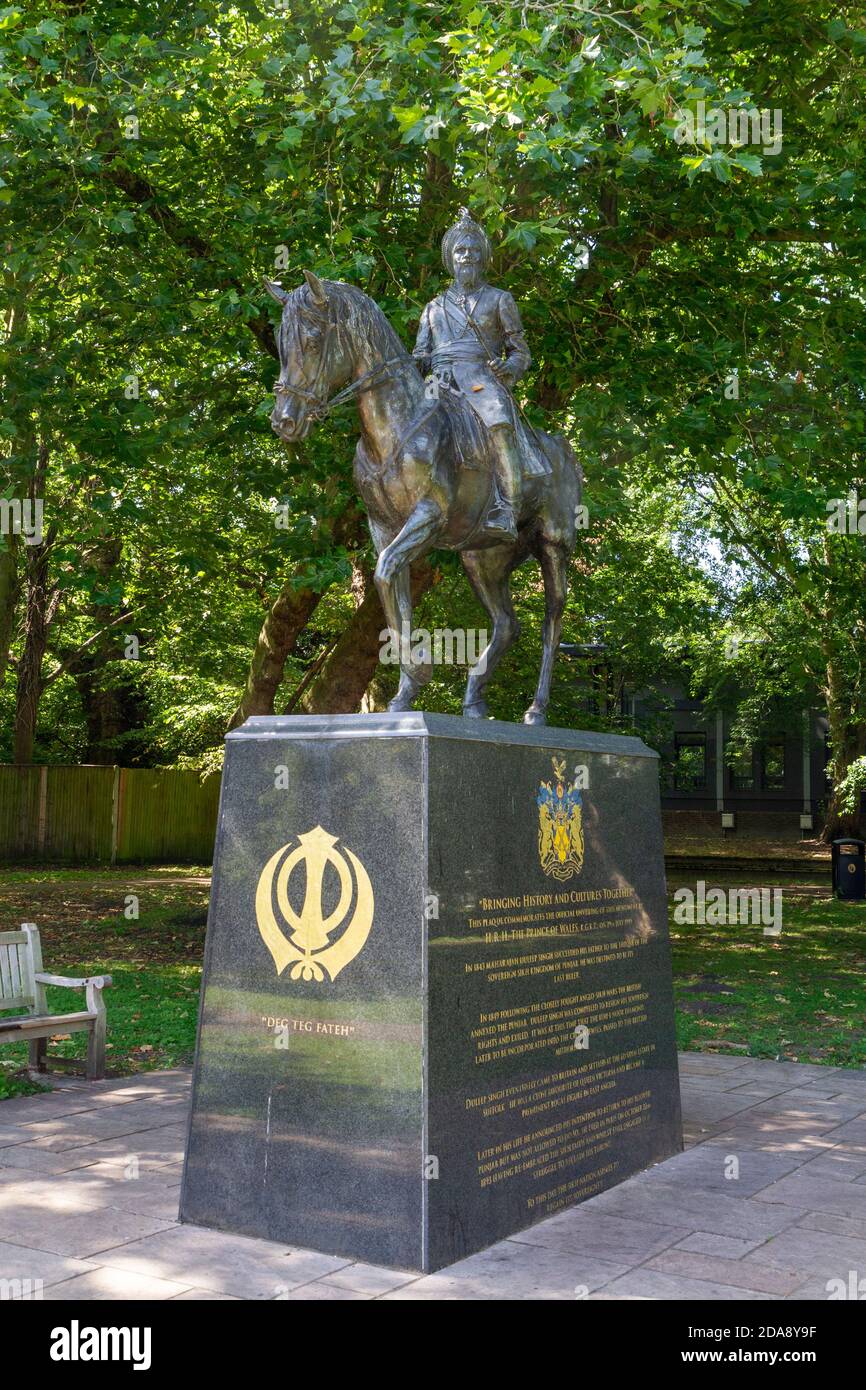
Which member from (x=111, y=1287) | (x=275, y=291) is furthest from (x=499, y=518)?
(x=111, y=1287)

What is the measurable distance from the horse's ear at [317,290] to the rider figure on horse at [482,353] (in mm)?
965

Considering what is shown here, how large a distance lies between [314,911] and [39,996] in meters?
4.04

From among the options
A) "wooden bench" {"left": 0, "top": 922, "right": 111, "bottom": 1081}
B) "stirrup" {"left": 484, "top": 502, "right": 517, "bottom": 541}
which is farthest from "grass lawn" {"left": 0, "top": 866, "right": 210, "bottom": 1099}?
"stirrup" {"left": 484, "top": 502, "right": 517, "bottom": 541}

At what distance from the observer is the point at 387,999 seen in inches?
227

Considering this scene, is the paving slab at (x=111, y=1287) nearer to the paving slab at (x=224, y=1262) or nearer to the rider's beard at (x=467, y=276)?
the paving slab at (x=224, y=1262)

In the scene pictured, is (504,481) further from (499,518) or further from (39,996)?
(39,996)

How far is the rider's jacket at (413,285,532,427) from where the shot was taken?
743cm

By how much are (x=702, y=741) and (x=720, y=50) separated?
39.7m

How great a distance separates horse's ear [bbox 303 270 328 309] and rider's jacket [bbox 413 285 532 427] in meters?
0.99

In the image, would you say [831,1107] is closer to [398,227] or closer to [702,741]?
[398,227]

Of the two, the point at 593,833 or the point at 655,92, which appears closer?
the point at 593,833

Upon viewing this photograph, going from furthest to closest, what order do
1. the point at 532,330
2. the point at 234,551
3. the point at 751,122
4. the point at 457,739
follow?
the point at 234,551 < the point at 532,330 < the point at 751,122 < the point at 457,739

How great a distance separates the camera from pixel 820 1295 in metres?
5.32

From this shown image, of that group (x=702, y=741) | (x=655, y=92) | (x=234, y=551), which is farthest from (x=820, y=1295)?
(x=702, y=741)
